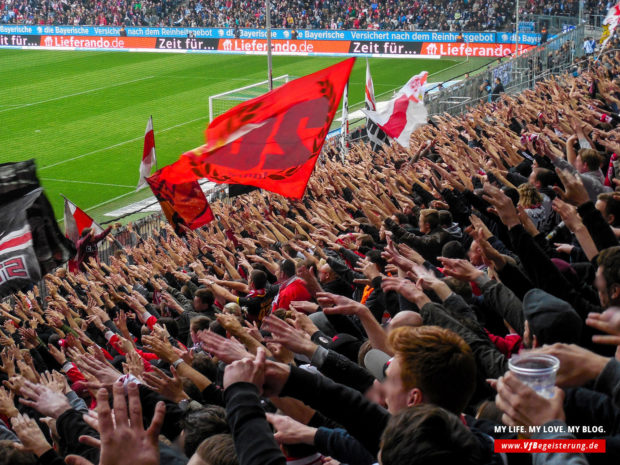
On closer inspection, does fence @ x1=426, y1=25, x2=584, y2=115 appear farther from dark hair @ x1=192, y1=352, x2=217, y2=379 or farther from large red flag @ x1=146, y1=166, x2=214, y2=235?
dark hair @ x1=192, y1=352, x2=217, y2=379

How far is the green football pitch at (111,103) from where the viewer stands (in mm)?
22672

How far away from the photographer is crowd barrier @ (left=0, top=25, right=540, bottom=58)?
1544 inches

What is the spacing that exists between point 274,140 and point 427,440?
575 cm

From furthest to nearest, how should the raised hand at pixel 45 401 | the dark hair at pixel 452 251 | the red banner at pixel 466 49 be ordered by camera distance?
the red banner at pixel 466 49 < the dark hair at pixel 452 251 < the raised hand at pixel 45 401

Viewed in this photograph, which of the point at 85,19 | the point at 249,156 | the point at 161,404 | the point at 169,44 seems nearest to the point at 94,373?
the point at 161,404

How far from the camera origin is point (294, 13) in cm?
4756

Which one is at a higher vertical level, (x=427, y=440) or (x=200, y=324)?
(x=427, y=440)

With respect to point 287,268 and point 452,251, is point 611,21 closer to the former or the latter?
point 287,268

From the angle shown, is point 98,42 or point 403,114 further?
point 98,42

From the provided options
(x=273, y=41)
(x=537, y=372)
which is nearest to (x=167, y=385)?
(x=537, y=372)

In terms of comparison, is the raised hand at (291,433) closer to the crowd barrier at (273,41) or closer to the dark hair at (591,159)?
the dark hair at (591,159)

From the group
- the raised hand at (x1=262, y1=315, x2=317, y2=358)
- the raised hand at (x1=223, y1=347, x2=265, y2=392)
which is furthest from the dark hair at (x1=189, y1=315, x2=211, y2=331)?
the raised hand at (x1=223, y1=347, x2=265, y2=392)

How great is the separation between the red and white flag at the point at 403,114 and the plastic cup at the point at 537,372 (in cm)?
1092

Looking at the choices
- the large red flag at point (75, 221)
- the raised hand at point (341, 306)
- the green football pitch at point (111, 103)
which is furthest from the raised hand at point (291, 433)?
the green football pitch at point (111, 103)
